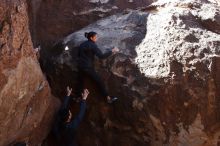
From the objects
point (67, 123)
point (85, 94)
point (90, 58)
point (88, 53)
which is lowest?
point (67, 123)

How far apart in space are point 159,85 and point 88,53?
1.47 meters

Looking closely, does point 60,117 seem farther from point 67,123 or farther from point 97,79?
point 97,79

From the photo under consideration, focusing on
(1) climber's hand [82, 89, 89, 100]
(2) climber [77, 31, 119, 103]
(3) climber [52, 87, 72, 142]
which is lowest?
(3) climber [52, 87, 72, 142]

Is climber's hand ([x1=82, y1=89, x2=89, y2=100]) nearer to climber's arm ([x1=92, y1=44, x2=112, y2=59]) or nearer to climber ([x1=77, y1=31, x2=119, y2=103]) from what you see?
climber ([x1=77, y1=31, x2=119, y2=103])

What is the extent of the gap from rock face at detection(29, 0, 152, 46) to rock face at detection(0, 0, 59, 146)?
2653 millimetres

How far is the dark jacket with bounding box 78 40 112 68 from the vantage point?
23.9 feet

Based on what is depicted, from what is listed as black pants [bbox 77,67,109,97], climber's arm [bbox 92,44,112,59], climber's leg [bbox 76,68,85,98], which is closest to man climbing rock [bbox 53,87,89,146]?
climber's leg [bbox 76,68,85,98]

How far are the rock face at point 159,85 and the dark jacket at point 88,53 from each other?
326 mm

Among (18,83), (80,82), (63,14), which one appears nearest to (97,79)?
(80,82)

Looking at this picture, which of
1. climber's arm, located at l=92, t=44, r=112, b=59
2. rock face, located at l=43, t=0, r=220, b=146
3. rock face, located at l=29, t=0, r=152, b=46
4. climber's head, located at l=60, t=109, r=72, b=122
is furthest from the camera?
rock face, located at l=29, t=0, r=152, b=46

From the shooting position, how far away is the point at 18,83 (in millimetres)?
6172

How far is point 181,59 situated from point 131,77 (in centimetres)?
100

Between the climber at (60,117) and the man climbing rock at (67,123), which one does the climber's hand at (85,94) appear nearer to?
the man climbing rock at (67,123)

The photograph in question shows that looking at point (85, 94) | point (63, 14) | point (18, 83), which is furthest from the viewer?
point (63, 14)
